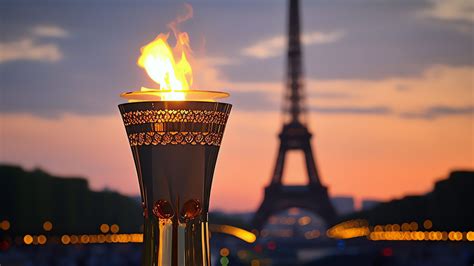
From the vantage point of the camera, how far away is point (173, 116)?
400 inches

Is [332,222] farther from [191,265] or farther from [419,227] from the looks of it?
[191,265]

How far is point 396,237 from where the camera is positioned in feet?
314

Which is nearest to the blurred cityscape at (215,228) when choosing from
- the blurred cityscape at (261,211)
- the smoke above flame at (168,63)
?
the blurred cityscape at (261,211)

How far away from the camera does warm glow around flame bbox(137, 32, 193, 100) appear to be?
10414 mm

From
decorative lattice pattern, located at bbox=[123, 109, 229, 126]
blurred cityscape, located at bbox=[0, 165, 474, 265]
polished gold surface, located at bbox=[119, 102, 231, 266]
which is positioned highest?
blurred cityscape, located at bbox=[0, 165, 474, 265]

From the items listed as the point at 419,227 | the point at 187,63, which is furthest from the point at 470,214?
the point at 187,63

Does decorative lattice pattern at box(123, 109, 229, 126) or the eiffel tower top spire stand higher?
the eiffel tower top spire

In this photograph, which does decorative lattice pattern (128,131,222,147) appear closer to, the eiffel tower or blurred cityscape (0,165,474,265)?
blurred cityscape (0,165,474,265)

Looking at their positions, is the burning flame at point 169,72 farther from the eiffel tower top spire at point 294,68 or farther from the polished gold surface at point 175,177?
the eiffel tower top spire at point 294,68

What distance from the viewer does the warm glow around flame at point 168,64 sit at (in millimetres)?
10414

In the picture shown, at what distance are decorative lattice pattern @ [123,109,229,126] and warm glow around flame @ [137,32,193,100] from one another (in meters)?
0.15

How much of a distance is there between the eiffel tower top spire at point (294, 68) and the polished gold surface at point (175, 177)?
6657 centimetres

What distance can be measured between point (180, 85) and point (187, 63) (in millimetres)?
201

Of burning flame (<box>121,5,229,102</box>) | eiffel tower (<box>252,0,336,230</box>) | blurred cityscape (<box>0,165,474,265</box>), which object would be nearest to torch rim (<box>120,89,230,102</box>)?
burning flame (<box>121,5,229,102</box>)
